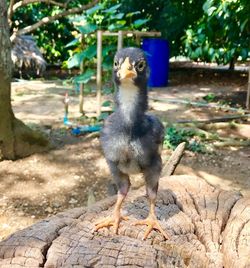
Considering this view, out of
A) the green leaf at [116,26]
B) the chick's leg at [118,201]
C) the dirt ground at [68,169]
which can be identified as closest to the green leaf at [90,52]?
the green leaf at [116,26]

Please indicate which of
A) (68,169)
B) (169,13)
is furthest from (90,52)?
(169,13)

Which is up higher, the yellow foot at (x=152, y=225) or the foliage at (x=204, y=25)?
the foliage at (x=204, y=25)

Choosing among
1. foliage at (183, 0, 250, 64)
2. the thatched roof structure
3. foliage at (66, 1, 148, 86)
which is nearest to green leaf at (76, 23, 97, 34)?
foliage at (66, 1, 148, 86)

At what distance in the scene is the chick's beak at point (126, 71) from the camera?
1.76 m

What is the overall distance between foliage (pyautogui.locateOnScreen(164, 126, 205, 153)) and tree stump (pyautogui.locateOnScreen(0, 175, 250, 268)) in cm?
303

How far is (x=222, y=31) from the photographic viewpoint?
8.07 meters

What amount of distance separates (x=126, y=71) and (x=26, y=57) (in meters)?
11.0

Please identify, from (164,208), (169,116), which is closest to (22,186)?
(164,208)

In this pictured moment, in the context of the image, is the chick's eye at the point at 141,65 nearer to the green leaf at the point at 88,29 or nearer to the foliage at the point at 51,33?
the green leaf at the point at 88,29

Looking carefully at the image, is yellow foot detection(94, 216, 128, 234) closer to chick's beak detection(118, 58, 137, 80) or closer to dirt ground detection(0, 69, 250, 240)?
chick's beak detection(118, 58, 137, 80)

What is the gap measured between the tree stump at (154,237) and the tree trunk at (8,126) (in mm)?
2794

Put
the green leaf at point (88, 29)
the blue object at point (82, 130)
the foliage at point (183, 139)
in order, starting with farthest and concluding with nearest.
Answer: the green leaf at point (88, 29) → the blue object at point (82, 130) → the foliage at point (183, 139)

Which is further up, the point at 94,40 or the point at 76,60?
the point at 94,40

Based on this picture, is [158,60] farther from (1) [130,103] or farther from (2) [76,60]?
(1) [130,103]
